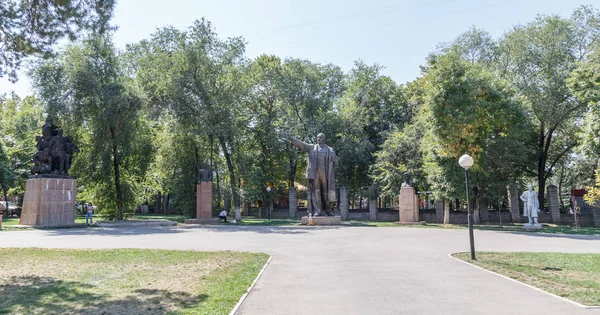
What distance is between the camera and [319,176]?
2378cm

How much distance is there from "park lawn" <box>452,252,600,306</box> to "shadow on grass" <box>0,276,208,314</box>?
6032mm

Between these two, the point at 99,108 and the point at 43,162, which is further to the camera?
the point at 99,108

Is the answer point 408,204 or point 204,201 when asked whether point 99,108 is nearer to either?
point 204,201

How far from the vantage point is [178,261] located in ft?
32.1

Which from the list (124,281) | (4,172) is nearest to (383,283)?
(124,281)

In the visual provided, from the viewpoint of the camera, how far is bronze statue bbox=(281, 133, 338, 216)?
23688 millimetres

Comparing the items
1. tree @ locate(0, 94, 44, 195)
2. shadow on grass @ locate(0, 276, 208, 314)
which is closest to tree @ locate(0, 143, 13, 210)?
tree @ locate(0, 94, 44, 195)

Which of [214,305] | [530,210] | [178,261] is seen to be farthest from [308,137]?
[214,305]

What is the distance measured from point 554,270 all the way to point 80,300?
946 cm

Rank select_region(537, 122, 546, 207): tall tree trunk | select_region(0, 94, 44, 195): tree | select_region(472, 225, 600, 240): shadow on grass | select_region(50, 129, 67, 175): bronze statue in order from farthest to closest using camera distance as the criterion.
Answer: select_region(0, 94, 44, 195): tree, select_region(537, 122, 546, 207): tall tree trunk, select_region(50, 129, 67, 175): bronze statue, select_region(472, 225, 600, 240): shadow on grass

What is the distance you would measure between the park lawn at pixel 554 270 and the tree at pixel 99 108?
78.2 feet

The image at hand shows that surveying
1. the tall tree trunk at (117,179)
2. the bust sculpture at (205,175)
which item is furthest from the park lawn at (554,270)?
the tall tree trunk at (117,179)

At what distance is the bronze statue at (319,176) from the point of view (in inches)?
933

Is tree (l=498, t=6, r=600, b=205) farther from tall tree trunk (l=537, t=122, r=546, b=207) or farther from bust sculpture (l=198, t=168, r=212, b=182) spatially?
bust sculpture (l=198, t=168, r=212, b=182)
